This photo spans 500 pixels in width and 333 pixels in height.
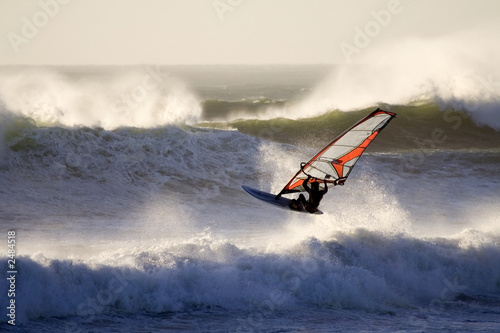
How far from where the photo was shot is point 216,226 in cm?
→ 1134

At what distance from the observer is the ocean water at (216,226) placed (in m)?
8.32

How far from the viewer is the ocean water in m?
8.32

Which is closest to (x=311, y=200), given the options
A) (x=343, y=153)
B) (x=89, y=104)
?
(x=343, y=153)

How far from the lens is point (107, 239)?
33.4 ft

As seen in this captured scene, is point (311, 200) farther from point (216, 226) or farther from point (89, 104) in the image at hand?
point (89, 104)

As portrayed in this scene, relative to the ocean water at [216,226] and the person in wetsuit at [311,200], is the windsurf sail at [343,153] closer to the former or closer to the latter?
the person in wetsuit at [311,200]

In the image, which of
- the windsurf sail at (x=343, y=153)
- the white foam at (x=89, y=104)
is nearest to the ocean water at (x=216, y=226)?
the white foam at (x=89, y=104)

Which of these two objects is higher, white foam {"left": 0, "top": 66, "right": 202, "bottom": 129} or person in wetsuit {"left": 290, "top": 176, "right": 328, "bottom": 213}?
white foam {"left": 0, "top": 66, "right": 202, "bottom": 129}

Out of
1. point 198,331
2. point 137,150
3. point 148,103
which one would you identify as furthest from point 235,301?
point 148,103

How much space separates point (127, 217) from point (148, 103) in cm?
741

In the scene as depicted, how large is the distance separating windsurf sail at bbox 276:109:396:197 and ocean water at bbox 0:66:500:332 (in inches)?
55.2

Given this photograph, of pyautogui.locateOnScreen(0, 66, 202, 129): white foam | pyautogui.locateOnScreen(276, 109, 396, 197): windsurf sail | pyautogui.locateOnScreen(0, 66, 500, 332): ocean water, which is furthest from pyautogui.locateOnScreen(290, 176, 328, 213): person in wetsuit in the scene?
pyautogui.locateOnScreen(0, 66, 202, 129): white foam

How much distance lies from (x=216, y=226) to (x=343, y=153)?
11.0 ft

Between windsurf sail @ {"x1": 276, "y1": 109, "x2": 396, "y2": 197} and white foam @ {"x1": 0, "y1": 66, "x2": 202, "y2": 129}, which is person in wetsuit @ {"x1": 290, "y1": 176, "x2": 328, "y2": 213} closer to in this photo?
windsurf sail @ {"x1": 276, "y1": 109, "x2": 396, "y2": 197}
